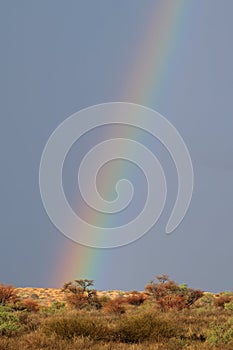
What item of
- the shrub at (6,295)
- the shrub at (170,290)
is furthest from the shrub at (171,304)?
the shrub at (6,295)

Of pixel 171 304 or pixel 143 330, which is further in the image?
pixel 171 304

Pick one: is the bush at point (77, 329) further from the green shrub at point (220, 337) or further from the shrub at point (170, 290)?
the shrub at point (170, 290)

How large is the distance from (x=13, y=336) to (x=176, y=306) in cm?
1227

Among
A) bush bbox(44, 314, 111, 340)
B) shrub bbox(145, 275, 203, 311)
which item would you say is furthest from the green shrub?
shrub bbox(145, 275, 203, 311)

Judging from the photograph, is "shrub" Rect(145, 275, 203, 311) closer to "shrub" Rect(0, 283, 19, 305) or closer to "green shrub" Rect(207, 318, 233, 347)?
"shrub" Rect(0, 283, 19, 305)

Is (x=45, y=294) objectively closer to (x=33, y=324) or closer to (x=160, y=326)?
(x=33, y=324)

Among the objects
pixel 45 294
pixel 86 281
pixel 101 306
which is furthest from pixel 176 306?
pixel 45 294

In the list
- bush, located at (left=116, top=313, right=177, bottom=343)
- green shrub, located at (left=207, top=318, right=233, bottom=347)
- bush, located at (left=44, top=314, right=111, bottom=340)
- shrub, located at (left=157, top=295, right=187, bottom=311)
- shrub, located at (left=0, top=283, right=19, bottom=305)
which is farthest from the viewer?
shrub, located at (left=0, top=283, right=19, bottom=305)

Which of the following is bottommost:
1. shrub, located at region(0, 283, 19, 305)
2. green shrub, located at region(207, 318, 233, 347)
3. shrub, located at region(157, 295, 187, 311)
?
green shrub, located at region(207, 318, 233, 347)

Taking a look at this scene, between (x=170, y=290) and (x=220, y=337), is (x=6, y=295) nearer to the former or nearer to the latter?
(x=170, y=290)

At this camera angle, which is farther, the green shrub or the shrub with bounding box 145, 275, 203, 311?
the shrub with bounding box 145, 275, 203, 311

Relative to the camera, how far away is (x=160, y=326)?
1279cm

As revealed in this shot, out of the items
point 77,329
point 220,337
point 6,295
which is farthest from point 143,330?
point 6,295

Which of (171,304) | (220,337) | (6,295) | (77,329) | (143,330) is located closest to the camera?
(220,337)
